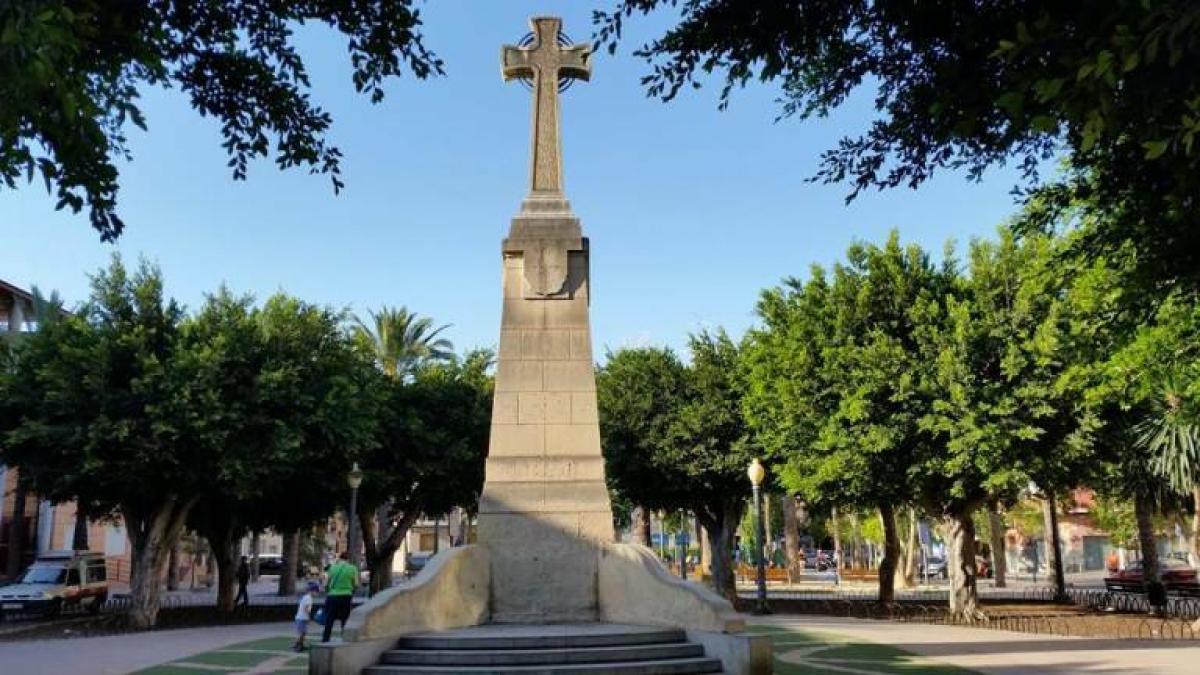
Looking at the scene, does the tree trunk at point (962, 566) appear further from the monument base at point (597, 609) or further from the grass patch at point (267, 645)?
the grass patch at point (267, 645)

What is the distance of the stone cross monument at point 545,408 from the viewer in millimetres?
12945

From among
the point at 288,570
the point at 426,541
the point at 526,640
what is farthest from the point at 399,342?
the point at 426,541

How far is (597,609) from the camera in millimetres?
12766

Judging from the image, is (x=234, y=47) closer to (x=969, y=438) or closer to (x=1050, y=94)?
(x=1050, y=94)

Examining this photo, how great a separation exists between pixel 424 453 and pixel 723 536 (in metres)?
11.3

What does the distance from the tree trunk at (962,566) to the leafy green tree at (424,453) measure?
16.2 metres

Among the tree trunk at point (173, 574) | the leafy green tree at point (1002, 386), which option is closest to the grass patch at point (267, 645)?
the leafy green tree at point (1002, 386)

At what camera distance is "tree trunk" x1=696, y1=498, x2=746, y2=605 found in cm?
3331

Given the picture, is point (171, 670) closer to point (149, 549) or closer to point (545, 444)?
point (545, 444)

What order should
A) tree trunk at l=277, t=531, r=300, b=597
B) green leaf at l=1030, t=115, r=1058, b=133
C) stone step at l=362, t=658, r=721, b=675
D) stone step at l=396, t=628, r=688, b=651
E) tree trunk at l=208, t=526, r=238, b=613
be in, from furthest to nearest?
tree trunk at l=277, t=531, r=300, b=597
tree trunk at l=208, t=526, r=238, b=613
stone step at l=396, t=628, r=688, b=651
stone step at l=362, t=658, r=721, b=675
green leaf at l=1030, t=115, r=1058, b=133

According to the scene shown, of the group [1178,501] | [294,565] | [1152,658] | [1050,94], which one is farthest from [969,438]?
[294,565]

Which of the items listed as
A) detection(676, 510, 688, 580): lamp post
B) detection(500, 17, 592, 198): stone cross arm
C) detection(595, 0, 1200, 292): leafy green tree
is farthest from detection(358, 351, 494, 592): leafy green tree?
detection(595, 0, 1200, 292): leafy green tree

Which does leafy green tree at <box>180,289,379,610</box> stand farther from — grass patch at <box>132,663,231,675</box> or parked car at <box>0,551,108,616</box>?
grass patch at <box>132,663,231,675</box>

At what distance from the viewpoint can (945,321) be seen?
24.4 metres
